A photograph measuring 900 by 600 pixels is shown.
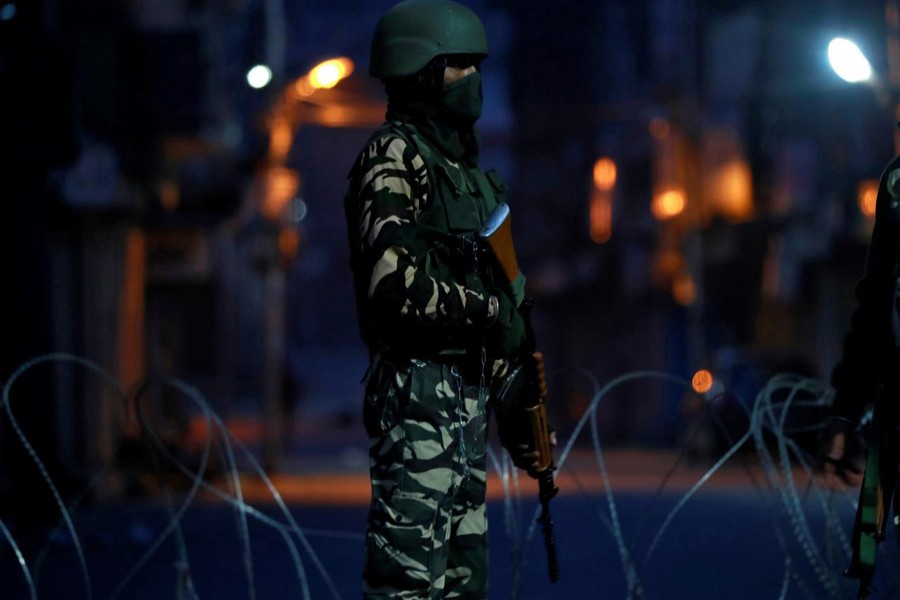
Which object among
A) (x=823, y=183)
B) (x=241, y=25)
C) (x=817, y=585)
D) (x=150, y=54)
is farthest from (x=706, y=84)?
(x=817, y=585)

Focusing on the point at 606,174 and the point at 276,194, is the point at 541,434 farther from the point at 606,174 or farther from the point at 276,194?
the point at 606,174

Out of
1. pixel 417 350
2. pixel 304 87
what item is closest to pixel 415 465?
pixel 417 350

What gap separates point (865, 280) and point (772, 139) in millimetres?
33401

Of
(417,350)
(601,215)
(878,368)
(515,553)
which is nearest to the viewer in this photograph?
(417,350)

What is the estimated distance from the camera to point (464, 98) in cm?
499

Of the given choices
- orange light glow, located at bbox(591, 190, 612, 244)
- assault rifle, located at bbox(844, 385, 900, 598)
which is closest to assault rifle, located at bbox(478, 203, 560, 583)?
assault rifle, located at bbox(844, 385, 900, 598)

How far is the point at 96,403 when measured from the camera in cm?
2245

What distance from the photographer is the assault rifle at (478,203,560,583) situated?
483cm

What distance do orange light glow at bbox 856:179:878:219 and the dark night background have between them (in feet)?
1.41

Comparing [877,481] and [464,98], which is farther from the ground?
[464,98]

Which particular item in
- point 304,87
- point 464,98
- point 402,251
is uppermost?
point 304,87

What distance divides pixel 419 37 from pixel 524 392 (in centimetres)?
96

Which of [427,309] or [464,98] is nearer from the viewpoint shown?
[427,309]

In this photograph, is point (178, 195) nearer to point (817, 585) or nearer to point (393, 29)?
point (817, 585)
